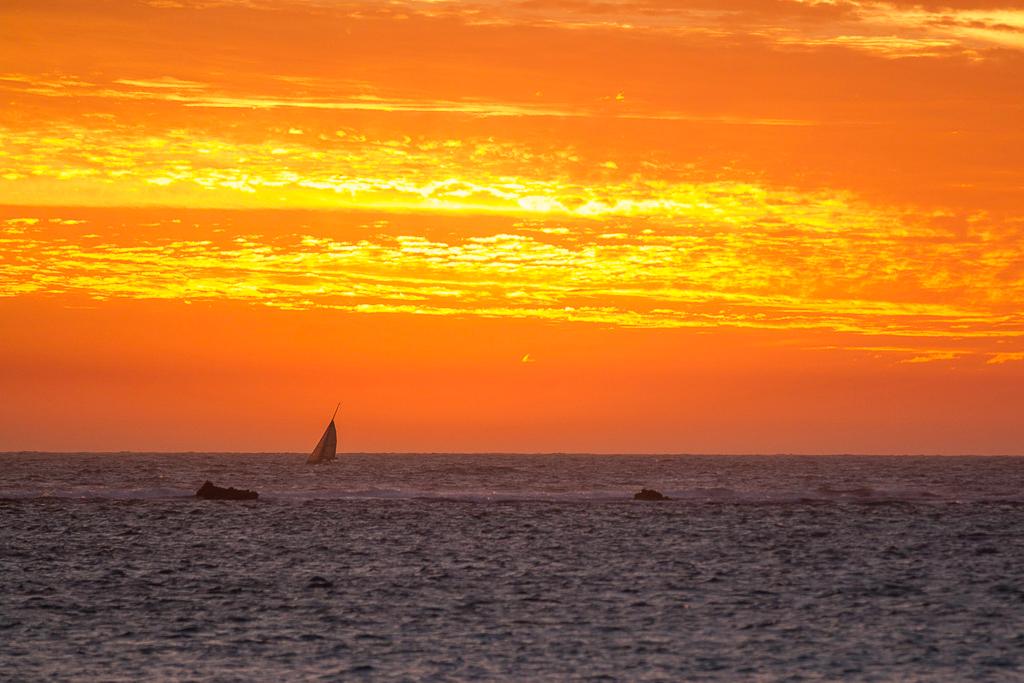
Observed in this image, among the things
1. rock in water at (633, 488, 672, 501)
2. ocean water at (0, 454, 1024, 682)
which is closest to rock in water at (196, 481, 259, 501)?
ocean water at (0, 454, 1024, 682)

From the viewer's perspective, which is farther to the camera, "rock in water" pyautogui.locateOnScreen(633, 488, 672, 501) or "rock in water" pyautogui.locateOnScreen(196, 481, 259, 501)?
"rock in water" pyautogui.locateOnScreen(633, 488, 672, 501)

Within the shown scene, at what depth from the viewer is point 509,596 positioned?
61.6 metres

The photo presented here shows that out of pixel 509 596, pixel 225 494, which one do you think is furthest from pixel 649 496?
pixel 509 596

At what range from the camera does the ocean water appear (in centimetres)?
4341

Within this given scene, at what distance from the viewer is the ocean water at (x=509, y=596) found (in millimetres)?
43406

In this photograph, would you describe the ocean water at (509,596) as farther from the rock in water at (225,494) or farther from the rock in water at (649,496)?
the rock in water at (649,496)

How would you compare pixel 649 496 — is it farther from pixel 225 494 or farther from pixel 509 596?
pixel 509 596

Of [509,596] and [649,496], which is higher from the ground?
[649,496]

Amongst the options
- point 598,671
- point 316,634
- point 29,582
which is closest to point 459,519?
point 29,582

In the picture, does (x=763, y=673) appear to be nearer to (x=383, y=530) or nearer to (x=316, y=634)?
(x=316, y=634)

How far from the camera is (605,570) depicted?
73062 mm

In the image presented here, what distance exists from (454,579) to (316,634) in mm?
19174

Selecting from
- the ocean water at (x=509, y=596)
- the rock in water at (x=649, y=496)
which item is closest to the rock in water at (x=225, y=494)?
the ocean water at (x=509, y=596)

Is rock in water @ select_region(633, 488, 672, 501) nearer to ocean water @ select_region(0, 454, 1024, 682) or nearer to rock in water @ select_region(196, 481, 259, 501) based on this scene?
ocean water @ select_region(0, 454, 1024, 682)
